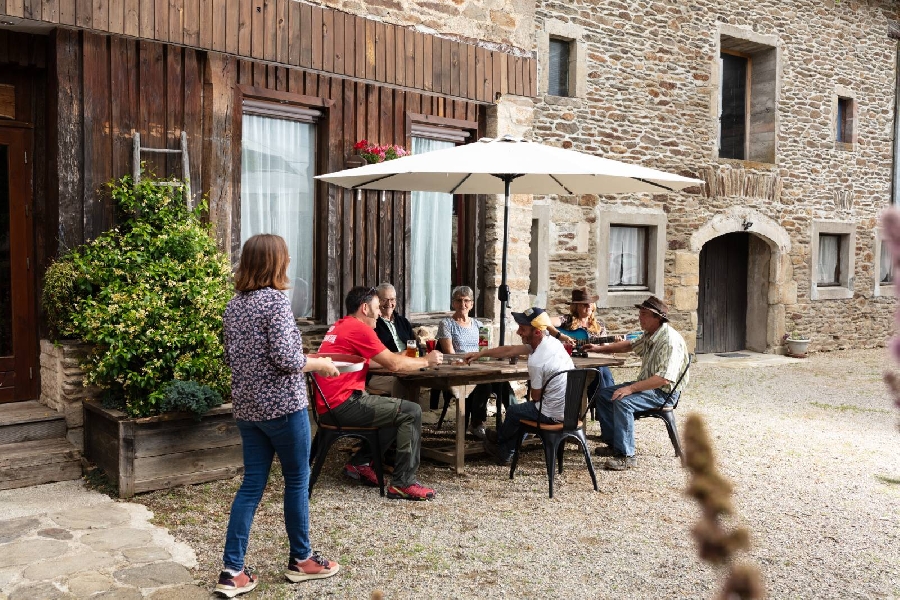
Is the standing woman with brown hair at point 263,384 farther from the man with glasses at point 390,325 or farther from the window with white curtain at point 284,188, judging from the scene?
the window with white curtain at point 284,188

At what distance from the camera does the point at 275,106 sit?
7.06m

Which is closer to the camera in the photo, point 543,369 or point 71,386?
point 543,369

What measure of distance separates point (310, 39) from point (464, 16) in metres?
1.82

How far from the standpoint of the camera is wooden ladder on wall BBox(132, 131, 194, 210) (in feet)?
19.8

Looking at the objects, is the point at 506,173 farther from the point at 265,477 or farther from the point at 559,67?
the point at 559,67

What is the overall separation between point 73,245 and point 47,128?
90 cm

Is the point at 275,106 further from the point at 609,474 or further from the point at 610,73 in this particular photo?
the point at 610,73

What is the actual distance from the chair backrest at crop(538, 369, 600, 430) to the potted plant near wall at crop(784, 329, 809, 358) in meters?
9.03

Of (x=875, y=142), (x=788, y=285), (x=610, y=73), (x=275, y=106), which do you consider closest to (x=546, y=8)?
(x=610, y=73)

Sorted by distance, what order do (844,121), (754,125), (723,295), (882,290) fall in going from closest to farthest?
(754,125) < (723,295) < (844,121) < (882,290)

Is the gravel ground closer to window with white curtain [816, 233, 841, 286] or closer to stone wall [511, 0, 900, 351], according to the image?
stone wall [511, 0, 900, 351]

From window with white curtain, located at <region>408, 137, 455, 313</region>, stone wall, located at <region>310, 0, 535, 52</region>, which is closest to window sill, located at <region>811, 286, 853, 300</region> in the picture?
stone wall, located at <region>310, 0, 535, 52</region>

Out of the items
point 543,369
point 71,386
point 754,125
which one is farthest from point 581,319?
point 754,125

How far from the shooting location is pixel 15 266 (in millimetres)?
5969
